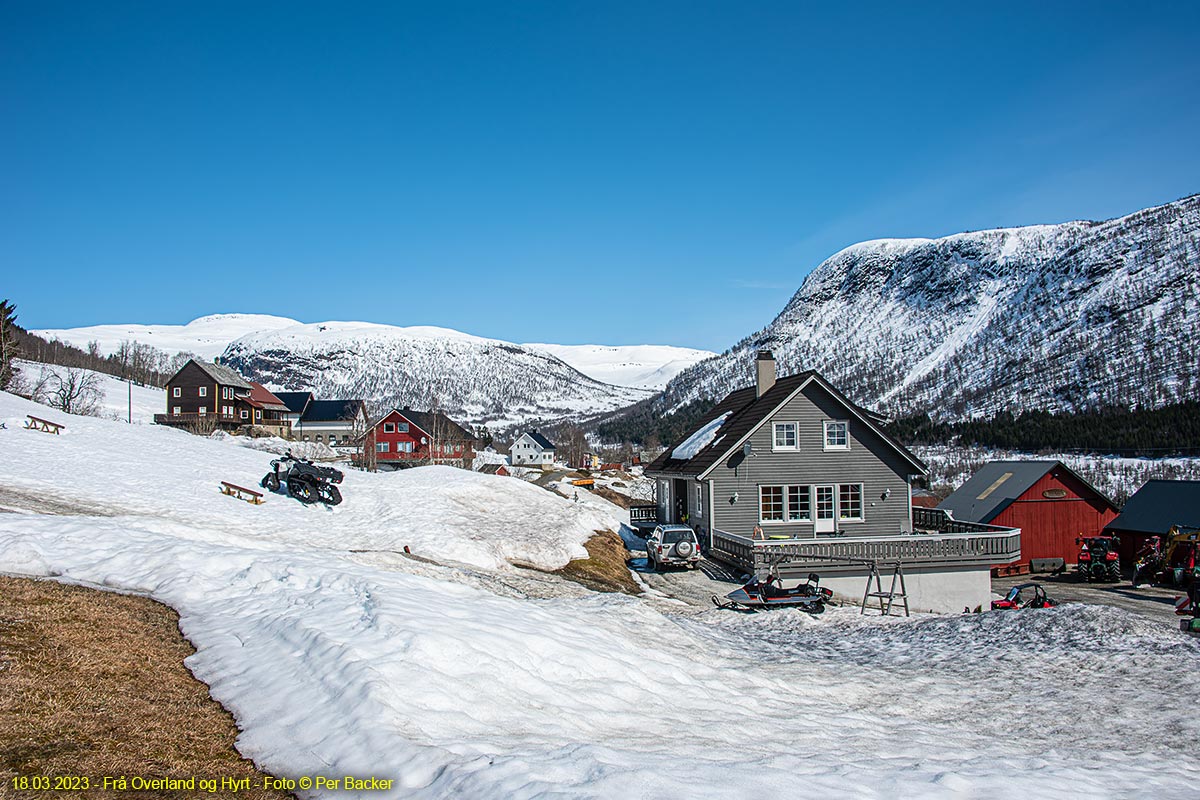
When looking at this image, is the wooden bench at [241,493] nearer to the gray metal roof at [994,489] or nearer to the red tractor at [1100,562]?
the gray metal roof at [994,489]

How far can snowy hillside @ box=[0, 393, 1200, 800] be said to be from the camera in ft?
23.7

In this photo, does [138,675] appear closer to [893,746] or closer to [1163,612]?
[893,746]

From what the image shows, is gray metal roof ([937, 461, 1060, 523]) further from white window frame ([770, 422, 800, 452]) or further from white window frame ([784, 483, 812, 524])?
white window frame ([770, 422, 800, 452])

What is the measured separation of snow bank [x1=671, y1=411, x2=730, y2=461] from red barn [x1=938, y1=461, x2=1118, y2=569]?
17.1 m

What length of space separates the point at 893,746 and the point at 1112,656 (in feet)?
23.8

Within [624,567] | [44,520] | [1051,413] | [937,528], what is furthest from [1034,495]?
[1051,413]

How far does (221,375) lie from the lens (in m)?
88.8

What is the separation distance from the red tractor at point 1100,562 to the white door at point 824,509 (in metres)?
15.8

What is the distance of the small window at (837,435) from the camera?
31594 millimetres

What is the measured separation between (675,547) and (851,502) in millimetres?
8650

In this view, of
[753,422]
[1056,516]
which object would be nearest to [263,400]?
[753,422]

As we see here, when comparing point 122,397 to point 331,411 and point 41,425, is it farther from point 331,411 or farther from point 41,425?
point 41,425

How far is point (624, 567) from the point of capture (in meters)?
27.8

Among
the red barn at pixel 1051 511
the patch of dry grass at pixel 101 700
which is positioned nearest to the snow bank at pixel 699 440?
the red barn at pixel 1051 511
